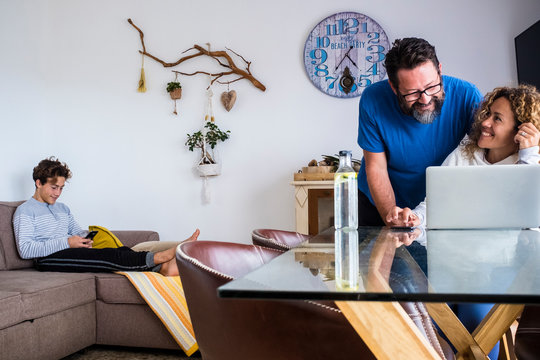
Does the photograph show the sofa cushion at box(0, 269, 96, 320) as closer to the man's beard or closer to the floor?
the floor

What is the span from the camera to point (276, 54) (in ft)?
13.6

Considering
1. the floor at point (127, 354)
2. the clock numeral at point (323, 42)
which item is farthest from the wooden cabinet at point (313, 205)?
the floor at point (127, 354)

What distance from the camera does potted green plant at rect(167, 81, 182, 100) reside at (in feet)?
14.0

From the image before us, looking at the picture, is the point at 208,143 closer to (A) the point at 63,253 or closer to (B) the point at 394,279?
(A) the point at 63,253

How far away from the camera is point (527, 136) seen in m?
1.86

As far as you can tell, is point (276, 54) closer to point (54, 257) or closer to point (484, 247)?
point (54, 257)

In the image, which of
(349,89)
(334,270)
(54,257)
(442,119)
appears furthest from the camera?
(349,89)

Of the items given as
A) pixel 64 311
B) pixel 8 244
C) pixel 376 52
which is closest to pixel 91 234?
pixel 8 244

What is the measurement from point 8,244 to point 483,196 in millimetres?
2715

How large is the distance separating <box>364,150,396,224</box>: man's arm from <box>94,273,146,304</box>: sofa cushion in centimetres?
147

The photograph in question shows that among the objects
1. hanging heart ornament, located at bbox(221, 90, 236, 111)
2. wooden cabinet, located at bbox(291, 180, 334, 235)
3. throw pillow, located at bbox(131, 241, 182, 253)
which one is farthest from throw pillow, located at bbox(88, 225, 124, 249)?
hanging heart ornament, located at bbox(221, 90, 236, 111)

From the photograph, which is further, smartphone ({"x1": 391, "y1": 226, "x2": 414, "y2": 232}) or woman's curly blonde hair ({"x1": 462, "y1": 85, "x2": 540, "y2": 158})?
woman's curly blonde hair ({"x1": 462, "y1": 85, "x2": 540, "y2": 158})

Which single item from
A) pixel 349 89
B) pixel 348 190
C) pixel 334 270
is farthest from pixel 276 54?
pixel 334 270

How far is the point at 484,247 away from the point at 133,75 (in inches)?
150
